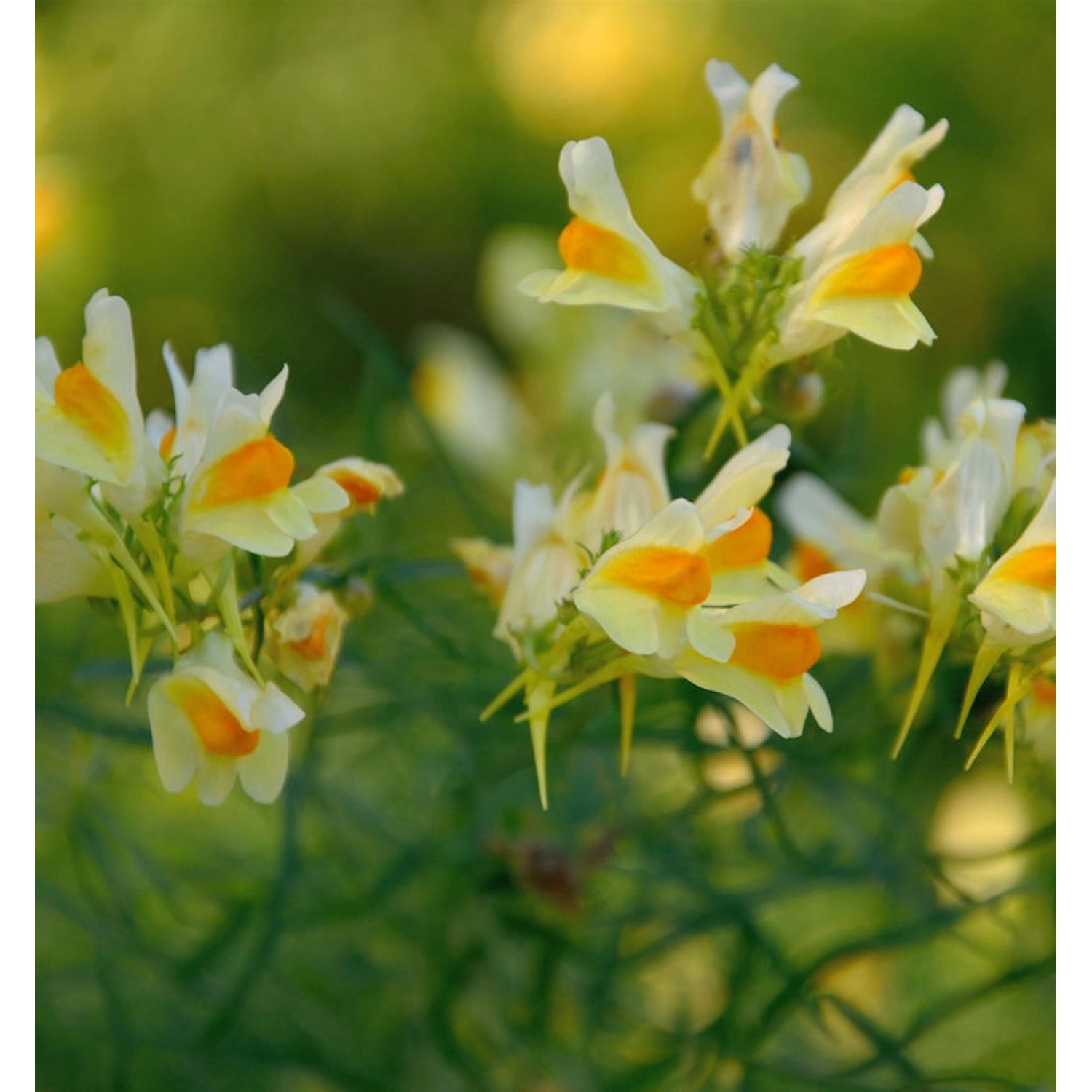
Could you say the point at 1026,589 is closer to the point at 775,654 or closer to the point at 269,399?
the point at 775,654

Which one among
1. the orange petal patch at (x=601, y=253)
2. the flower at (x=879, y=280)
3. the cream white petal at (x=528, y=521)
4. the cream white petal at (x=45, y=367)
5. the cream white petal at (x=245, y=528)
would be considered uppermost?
the orange petal patch at (x=601, y=253)

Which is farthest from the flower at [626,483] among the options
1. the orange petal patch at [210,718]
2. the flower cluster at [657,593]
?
the orange petal patch at [210,718]

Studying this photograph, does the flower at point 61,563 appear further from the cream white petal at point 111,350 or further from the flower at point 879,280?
the flower at point 879,280

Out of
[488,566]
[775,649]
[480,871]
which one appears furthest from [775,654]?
[480,871]

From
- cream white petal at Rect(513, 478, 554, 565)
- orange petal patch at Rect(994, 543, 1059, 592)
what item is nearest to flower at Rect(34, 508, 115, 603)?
cream white petal at Rect(513, 478, 554, 565)

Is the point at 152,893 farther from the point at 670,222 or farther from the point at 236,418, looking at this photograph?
the point at 670,222

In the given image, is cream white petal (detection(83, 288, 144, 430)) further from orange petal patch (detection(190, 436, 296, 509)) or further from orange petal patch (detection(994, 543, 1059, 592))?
orange petal patch (detection(994, 543, 1059, 592))
